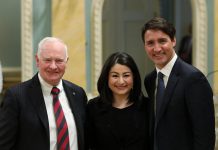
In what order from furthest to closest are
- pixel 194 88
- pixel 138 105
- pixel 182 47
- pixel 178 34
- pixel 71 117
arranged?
pixel 178 34 < pixel 182 47 < pixel 138 105 < pixel 71 117 < pixel 194 88

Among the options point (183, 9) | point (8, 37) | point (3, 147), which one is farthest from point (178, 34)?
point (3, 147)

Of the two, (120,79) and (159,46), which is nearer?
(159,46)

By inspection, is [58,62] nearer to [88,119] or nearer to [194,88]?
[88,119]

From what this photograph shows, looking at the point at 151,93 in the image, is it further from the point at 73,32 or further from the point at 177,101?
the point at 73,32

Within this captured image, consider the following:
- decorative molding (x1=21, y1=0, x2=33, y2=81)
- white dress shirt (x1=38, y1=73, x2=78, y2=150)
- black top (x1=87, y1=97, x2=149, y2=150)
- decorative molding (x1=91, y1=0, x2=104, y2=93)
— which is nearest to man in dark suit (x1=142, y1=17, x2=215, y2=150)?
black top (x1=87, y1=97, x2=149, y2=150)

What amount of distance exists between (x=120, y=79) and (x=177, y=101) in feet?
1.54

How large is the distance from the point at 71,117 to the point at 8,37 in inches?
206

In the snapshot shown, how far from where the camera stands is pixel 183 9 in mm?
8898

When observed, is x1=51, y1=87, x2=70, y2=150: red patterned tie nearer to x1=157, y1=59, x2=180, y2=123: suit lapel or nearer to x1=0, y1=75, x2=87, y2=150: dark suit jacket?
x1=0, y1=75, x2=87, y2=150: dark suit jacket

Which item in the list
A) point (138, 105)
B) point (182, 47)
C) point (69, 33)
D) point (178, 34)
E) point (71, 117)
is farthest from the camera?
point (178, 34)

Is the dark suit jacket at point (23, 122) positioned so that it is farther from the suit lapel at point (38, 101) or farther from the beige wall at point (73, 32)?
the beige wall at point (73, 32)

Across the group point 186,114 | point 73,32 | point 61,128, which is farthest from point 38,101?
point 73,32

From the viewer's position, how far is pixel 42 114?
98.7 inches

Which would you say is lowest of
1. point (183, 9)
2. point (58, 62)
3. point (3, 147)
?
point (3, 147)
